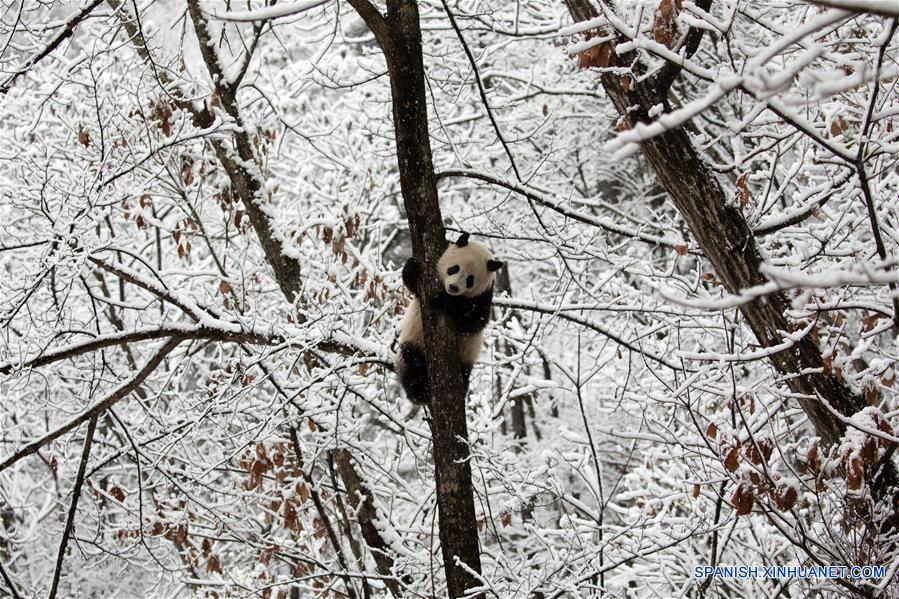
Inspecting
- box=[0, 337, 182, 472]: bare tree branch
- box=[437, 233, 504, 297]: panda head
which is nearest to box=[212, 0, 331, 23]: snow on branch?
box=[437, 233, 504, 297]: panda head

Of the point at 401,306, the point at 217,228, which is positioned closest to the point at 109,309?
the point at 217,228

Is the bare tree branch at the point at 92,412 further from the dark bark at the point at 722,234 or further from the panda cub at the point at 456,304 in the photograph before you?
the dark bark at the point at 722,234

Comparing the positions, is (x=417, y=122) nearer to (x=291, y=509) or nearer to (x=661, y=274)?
(x=661, y=274)

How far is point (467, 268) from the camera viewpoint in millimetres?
3689

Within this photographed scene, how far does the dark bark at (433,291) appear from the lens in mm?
2988

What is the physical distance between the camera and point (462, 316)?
3729 millimetres

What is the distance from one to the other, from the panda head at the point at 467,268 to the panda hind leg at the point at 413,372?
0.61 m

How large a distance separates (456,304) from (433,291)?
19.0 inches

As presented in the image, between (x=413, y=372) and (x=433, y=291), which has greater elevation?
(x=413, y=372)

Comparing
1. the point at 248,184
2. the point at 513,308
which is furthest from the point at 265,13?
the point at 248,184

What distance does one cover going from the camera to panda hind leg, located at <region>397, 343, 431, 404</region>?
4254 mm

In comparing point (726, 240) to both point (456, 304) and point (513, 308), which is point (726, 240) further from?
point (513, 308)

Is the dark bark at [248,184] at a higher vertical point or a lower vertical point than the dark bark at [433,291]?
higher

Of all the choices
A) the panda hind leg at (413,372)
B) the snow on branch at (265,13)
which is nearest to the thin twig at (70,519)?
the panda hind leg at (413,372)
